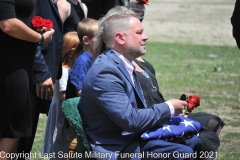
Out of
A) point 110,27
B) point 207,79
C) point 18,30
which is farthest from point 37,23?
point 207,79

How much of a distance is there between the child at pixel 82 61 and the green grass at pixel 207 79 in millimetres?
1245

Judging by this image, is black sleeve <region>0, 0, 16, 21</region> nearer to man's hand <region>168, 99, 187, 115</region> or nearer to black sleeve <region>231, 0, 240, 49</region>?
man's hand <region>168, 99, 187, 115</region>

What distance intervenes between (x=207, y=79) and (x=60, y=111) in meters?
6.25

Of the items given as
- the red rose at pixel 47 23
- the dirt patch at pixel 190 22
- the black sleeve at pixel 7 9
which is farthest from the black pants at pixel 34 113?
the dirt patch at pixel 190 22

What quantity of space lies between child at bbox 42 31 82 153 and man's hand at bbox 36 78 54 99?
2.55ft

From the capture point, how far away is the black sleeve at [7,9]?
461 centimetres

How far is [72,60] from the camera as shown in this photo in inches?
249

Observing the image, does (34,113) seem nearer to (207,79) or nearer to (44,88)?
(44,88)

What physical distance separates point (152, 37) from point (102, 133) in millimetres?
15338

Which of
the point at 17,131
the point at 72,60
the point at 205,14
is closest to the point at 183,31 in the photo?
the point at 205,14

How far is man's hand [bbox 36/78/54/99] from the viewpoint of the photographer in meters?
5.20

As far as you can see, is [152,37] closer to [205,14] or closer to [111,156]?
[205,14]

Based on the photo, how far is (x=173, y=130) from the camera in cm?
426

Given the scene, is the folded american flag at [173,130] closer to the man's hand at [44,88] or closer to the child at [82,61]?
the man's hand at [44,88]
